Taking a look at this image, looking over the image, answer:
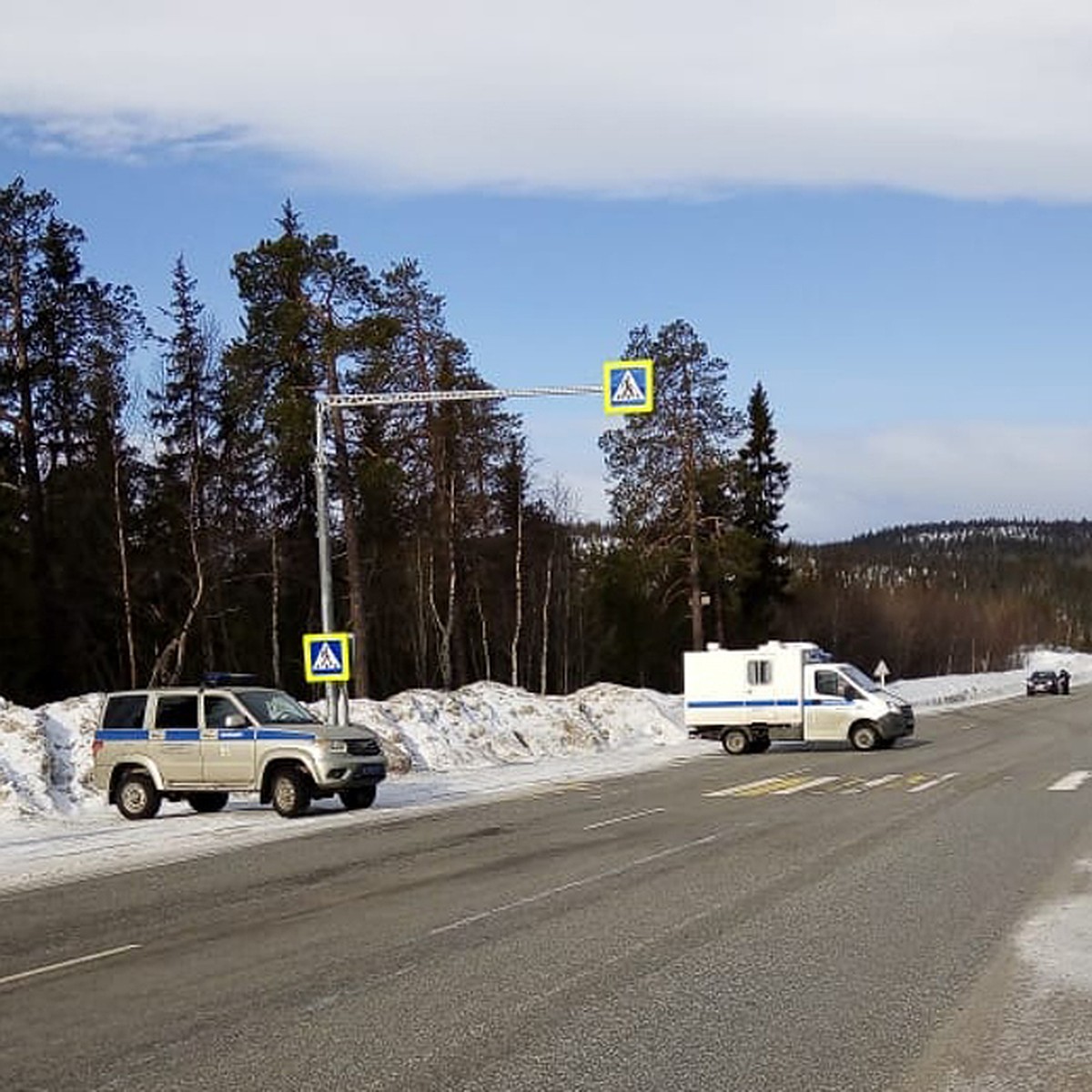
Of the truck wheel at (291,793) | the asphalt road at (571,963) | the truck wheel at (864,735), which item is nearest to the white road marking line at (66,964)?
the asphalt road at (571,963)

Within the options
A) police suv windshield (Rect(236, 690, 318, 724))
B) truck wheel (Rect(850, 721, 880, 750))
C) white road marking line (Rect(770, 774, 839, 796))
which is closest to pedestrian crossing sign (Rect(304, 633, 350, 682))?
police suv windshield (Rect(236, 690, 318, 724))

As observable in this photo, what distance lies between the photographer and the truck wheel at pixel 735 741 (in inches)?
1414

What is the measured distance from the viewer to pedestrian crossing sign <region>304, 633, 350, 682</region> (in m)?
24.3

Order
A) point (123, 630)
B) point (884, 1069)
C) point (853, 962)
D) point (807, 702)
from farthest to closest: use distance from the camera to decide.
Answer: point (123, 630), point (807, 702), point (853, 962), point (884, 1069)

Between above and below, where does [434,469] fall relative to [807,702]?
above

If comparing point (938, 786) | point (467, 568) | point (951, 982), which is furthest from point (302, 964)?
point (467, 568)

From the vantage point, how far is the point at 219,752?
A: 21109mm

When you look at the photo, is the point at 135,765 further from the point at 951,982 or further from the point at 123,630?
the point at 123,630

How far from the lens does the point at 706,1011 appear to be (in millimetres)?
7941

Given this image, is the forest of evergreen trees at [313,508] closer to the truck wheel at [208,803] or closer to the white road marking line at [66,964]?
the truck wheel at [208,803]

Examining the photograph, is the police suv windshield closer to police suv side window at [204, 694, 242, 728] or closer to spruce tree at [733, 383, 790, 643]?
police suv side window at [204, 694, 242, 728]

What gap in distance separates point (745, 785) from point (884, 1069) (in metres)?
18.5

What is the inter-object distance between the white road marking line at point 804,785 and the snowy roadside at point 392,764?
13.9 ft

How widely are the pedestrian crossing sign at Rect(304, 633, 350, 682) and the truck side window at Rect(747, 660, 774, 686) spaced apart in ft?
45.6
